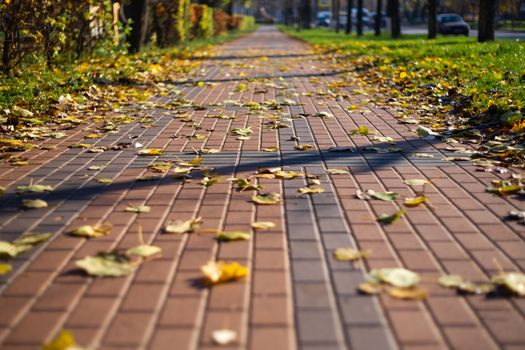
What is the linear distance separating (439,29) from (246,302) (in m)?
34.5

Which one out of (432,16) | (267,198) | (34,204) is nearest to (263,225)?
(267,198)

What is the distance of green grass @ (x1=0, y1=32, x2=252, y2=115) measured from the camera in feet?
24.4

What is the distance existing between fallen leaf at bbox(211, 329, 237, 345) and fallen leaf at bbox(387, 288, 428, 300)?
766 millimetres

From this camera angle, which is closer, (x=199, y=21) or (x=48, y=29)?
(x=48, y=29)

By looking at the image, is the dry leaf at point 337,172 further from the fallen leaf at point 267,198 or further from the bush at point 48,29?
the bush at point 48,29

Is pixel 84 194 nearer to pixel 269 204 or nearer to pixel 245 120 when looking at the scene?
pixel 269 204

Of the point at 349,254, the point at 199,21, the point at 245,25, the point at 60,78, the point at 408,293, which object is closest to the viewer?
the point at 408,293

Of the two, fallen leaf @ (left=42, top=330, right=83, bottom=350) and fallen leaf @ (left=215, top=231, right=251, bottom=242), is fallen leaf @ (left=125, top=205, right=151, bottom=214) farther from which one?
fallen leaf @ (left=42, top=330, right=83, bottom=350)

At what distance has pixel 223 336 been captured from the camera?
2307 mm

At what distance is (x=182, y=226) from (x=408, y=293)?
55.2 inches

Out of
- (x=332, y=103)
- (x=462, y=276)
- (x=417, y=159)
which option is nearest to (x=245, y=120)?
(x=332, y=103)

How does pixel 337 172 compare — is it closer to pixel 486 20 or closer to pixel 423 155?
pixel 423 155

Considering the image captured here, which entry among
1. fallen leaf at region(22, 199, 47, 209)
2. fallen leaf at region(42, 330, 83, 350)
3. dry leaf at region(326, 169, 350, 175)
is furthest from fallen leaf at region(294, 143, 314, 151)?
fallen leaf at region(42, 330, 83, 350)

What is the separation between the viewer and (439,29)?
34.3 meters
